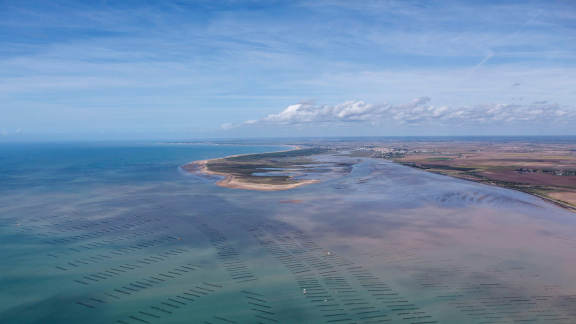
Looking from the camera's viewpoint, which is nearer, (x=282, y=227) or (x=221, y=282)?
(x=221, y=282)

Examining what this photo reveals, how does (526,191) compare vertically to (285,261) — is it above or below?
above

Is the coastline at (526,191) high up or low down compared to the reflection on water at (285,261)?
up

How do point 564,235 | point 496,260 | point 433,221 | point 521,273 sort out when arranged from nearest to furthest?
point 521,273
point 496,260
point 564,235
point 433,221

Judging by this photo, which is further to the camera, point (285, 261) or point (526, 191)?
point (526, 191)

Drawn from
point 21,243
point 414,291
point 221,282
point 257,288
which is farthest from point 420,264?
point 21,243

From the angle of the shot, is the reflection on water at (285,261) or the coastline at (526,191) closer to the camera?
the reflection on water at (285,261)

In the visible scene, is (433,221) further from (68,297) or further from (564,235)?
(68,297)

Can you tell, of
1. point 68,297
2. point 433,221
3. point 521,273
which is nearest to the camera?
point 68,297

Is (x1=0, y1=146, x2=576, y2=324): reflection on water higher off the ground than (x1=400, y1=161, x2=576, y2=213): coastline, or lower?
lower
